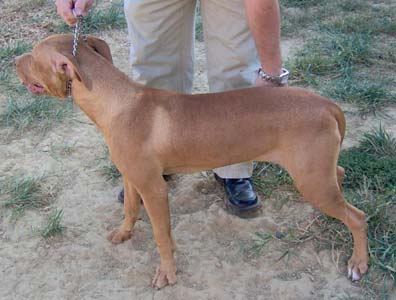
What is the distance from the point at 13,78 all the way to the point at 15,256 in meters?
2.31

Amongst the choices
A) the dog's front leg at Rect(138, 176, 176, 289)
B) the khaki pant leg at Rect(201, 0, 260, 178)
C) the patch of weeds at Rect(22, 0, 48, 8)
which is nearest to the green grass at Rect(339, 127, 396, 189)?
the khaki pant leg at Rect(201, 0, 260, 178)

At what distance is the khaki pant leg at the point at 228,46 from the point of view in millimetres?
3336

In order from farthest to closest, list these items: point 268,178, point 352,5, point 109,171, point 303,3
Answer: point 303,3, point 352,5, point 109,171, point 268,178

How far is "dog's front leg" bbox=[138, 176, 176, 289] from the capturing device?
304 cm

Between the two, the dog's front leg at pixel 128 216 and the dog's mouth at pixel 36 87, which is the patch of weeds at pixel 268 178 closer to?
the dog's front leg at pixel 128 216

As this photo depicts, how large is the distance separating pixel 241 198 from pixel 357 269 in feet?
2.71

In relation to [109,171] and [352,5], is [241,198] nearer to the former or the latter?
[109,171]

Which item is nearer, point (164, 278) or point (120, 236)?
point (164, 278)

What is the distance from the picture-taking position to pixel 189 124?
2.99 meters

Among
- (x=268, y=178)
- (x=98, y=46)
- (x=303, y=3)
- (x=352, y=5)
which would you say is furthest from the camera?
(x=303, y=3)

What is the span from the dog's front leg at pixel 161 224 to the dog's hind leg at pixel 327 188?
2.12 ft

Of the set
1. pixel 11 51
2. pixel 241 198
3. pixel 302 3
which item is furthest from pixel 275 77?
pixel 302 3

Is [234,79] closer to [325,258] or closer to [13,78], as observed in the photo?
[325,258]

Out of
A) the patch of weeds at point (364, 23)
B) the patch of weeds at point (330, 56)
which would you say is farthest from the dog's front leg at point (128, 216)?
the patch of weeds at point (364, 23)
